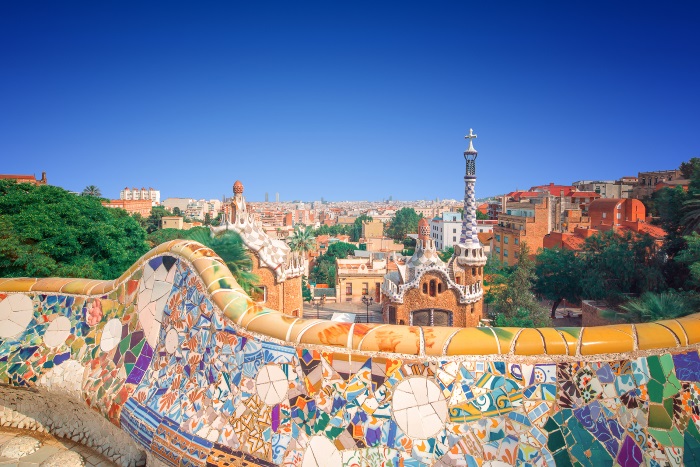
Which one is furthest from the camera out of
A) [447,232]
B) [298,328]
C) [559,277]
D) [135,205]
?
[135,205]

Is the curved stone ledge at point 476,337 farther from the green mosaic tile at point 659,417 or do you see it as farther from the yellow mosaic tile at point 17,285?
the yellow mosaic tile at point 17,285

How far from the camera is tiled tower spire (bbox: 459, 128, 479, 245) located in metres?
15.5

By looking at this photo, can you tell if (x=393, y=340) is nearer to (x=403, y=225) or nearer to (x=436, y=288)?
(x=436, y=288)

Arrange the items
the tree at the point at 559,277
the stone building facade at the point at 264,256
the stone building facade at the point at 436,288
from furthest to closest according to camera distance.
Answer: the tree at the point at 559,277 → the stone building facade at the point at 436,288 → the stone building facade at the point at 264,256

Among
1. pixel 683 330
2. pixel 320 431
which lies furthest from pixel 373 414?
pixel 683 330

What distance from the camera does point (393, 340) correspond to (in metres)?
2.74

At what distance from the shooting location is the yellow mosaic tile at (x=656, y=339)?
2.56 metres

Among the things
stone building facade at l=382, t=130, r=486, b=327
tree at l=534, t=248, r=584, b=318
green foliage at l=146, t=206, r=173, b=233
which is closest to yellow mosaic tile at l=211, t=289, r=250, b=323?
stone building facade at l=382, t=130, r=486, b=327

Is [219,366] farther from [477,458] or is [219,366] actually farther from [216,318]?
[477,458]

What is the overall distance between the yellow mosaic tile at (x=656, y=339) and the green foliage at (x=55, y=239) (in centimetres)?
1076

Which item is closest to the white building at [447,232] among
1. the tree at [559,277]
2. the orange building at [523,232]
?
the orange building at [523,232]

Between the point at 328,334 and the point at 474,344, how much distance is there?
88cm

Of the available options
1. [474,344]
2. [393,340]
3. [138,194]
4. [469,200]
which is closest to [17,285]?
[393,340]

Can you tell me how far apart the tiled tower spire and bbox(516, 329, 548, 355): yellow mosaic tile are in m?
13.0
